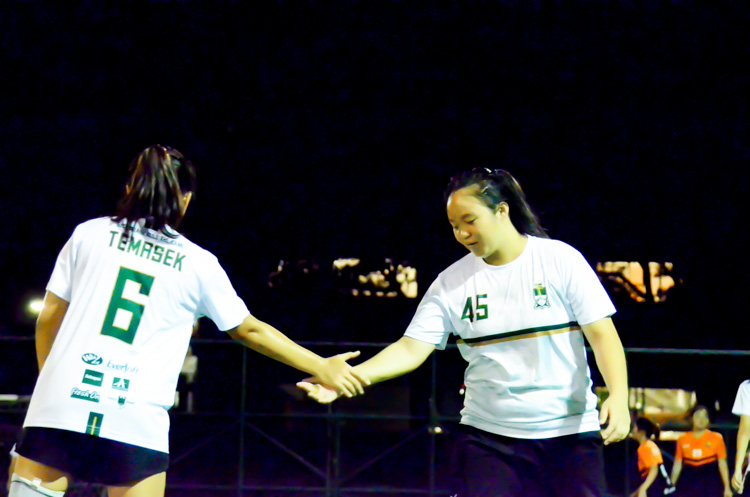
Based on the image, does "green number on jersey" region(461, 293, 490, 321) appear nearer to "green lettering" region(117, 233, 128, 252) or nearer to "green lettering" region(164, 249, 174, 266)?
"green lettering" region(164, 249, 174, 266)

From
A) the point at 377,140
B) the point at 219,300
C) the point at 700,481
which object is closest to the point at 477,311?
the point at 219,300

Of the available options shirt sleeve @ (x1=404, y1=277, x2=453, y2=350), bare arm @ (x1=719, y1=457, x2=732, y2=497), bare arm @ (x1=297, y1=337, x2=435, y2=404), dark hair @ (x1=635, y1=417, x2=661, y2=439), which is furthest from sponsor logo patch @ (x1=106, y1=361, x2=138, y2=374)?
dark hair @ (x1=635, y1=417, x2=661, y2=439)

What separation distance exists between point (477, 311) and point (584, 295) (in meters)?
0.43

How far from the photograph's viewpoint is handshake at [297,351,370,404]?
352 centimetres

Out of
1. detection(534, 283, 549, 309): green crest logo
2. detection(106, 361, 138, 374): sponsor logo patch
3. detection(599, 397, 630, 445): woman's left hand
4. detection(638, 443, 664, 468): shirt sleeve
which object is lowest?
detection(638, 443, 664, 468): shirt sleeve

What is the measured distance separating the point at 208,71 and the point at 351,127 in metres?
3.82

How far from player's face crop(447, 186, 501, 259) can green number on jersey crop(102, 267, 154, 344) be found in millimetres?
1342

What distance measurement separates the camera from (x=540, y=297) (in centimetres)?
339

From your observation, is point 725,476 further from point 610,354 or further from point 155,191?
point 155,191

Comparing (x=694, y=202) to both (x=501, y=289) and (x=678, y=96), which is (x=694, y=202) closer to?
(x=678, y=96)

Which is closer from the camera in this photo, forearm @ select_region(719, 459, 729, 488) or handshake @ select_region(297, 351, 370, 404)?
handshake @ select_region(297, 351, 370, 404)

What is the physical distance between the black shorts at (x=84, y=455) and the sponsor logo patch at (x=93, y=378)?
6.3 inches

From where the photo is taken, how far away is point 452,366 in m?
19.9

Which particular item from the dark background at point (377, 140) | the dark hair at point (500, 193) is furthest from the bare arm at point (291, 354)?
the dark background at point (377, 140)
